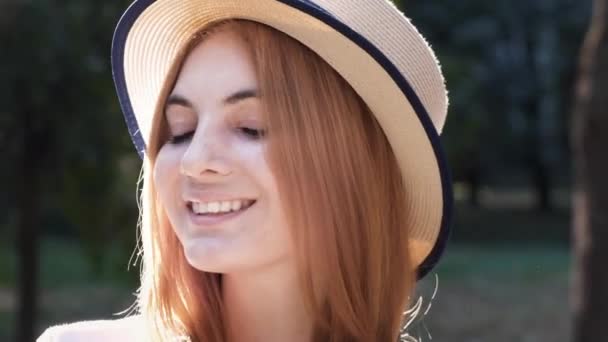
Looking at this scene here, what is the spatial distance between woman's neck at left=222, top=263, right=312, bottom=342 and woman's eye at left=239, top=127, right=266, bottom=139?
8.3 inches

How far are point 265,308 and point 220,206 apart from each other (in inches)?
7.8

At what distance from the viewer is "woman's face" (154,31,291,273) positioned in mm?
1655

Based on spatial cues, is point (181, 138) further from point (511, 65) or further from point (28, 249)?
point (511, 65)

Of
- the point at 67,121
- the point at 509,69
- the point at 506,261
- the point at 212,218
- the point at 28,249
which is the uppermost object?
the point at 509,69

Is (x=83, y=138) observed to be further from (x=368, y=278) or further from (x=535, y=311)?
(x=368, y=278)

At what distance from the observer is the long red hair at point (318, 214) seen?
1.69 meters

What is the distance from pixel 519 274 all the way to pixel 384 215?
573 inches

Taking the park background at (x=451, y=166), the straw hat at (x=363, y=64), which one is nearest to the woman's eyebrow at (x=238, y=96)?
the straw hat at (x=363, y=64)

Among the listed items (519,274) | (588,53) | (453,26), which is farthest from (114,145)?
(453,26)

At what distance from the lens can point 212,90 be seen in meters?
1.70

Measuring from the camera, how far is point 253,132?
5.55 feet

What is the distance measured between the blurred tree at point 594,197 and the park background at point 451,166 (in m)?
0.88

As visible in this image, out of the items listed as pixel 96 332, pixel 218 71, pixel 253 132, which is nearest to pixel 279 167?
pixel 253 132

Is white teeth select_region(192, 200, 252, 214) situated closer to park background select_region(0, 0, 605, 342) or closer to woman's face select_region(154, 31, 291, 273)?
woman's face select_region(154, 31, 291, 273)
